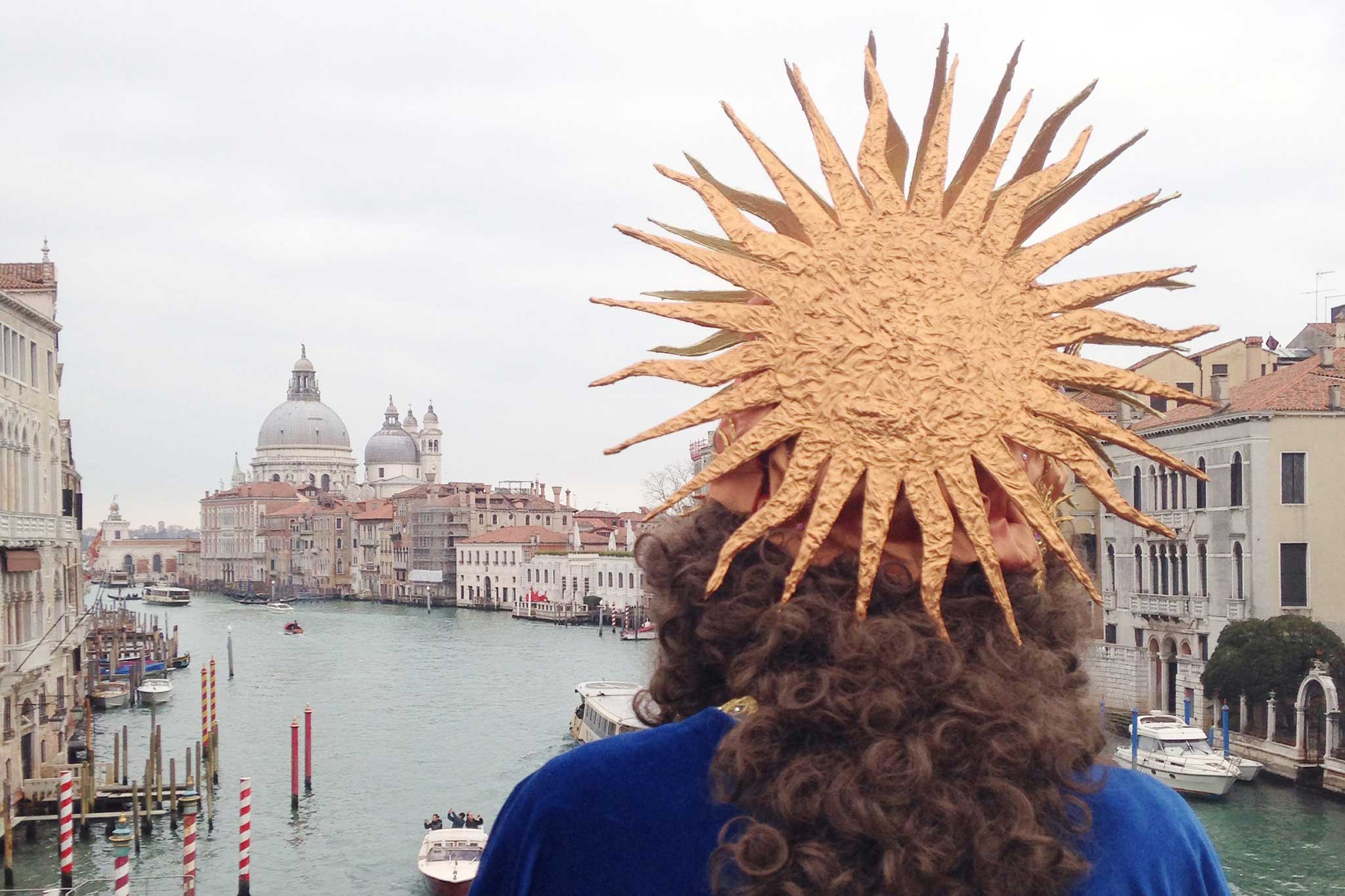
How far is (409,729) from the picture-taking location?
20.5 metres

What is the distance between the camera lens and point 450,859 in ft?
38.4

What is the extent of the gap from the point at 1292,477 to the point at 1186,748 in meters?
3.44

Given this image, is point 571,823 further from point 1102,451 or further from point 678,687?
point 1102,451

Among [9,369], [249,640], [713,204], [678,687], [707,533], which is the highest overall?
[9,369]

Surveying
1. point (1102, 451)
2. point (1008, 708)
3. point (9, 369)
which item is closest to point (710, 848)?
point (1008, 708)

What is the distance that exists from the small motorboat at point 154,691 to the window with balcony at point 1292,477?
59.9 feet

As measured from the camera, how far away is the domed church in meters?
82.3

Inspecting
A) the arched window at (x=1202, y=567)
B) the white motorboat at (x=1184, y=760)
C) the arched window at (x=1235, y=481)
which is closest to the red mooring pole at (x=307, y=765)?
the white motorboat at (x=1184, y=760)

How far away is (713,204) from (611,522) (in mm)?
53270

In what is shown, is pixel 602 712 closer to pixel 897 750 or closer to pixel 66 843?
pixel 66 843

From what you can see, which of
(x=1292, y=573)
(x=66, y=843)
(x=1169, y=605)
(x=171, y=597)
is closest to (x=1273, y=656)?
(x=1292, y=573)

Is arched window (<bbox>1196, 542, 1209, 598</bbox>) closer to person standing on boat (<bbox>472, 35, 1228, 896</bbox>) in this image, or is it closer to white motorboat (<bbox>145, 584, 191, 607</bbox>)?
person standing on boat (<bbox>472, 35, 1228, 896</bbox>)

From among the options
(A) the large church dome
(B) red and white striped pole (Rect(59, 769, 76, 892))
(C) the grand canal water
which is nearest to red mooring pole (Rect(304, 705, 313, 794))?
(C) the grand canal water

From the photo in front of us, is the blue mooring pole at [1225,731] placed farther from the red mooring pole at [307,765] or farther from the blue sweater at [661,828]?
the blue sweater at [661,828]
